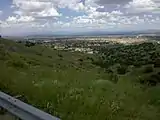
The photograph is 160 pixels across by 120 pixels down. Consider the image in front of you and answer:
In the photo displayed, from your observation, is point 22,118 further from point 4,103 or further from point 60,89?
point 60,89

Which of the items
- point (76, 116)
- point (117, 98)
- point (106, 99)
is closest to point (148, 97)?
point (117, 98)

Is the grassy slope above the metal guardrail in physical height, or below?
below

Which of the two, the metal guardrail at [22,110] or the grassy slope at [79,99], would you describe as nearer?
the metal guardrail at [22,110]

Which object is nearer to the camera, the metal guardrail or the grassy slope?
the metal guardrail

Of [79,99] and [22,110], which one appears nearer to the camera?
[22,110]

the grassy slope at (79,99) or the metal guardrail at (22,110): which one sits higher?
the metal guardrail at (22,110)

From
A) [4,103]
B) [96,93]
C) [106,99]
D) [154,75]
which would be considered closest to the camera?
[4,103]

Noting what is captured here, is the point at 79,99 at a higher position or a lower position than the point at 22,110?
lower

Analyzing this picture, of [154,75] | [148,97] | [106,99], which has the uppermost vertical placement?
[106,99]
